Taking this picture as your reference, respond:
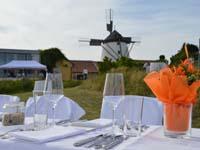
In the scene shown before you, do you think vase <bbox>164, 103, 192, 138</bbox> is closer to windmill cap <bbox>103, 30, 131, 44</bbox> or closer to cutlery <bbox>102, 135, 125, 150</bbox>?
cutlery <bbox>102, 135, 125, 150</bbox>

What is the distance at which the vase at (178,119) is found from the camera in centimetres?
231

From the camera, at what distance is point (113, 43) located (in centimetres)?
3438

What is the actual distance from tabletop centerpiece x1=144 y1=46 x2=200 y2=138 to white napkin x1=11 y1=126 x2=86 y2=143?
520 mm

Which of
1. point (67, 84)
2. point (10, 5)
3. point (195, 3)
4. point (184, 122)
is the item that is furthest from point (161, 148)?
point (67, 84)

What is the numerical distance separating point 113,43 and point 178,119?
3220 centimetres

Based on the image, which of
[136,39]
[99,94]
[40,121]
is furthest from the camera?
[136,39]

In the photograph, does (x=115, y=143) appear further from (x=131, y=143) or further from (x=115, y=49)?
(x=115, y=49)

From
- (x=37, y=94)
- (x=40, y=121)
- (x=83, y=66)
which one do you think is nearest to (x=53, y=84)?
(x=37, y=94)

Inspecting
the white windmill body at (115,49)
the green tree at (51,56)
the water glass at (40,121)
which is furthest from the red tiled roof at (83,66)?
the water glass at (40,121)

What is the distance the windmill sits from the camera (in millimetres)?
33844

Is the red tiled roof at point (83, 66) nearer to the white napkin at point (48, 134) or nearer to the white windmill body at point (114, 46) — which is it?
the white windmill body at point (114, 46)

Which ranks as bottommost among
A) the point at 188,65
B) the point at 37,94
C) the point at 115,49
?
the point at 37,94

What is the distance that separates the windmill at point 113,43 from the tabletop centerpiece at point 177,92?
31.1 metres

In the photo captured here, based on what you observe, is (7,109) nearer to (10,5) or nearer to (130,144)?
Answer: (130,144)
